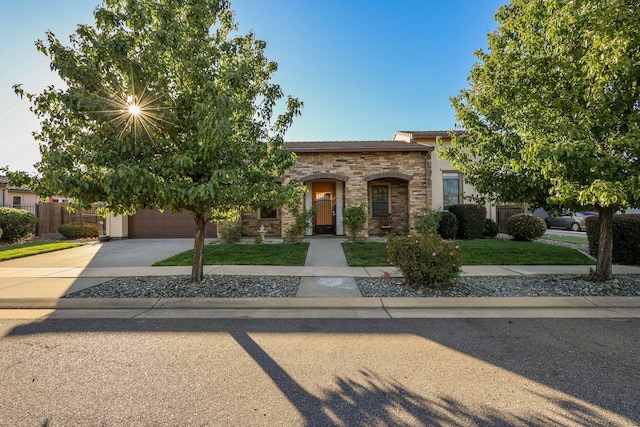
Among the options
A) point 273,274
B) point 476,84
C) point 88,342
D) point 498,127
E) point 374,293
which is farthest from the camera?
point 273,274

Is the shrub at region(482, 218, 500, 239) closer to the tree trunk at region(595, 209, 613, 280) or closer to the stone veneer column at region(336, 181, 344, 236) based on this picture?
the stone veneer column at region(336, 181, 344, 236)

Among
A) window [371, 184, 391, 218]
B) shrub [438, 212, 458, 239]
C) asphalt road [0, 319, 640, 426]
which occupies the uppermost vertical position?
window [371, 184, 391, 218]

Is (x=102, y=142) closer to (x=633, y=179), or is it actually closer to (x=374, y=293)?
(x=374, y=293)

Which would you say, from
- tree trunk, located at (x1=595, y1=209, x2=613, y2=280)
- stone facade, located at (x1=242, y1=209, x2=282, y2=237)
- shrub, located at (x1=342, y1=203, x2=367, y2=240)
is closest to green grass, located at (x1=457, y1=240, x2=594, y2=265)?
tree trunk, located at (x1=595, y1=209, x2=613, y2=280)

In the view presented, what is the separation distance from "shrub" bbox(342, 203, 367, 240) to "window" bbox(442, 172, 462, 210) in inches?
183

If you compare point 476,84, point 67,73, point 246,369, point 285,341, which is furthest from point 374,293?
point 67,73

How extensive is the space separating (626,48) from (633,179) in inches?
83.6

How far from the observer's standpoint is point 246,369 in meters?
3.24

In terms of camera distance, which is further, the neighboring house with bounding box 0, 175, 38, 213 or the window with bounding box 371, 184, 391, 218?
the neighboring house with bounding box 0, 175, 38, 213

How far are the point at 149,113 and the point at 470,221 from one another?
1269cm

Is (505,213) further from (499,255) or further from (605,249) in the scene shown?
(605,249)

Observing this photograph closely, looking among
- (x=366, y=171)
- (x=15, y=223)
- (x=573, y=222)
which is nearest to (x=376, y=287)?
(x=366, y=171)

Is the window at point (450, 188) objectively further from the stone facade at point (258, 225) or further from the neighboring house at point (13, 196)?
the neighboring house at point (13, 196)

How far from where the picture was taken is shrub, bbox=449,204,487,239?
1338 centimetres
